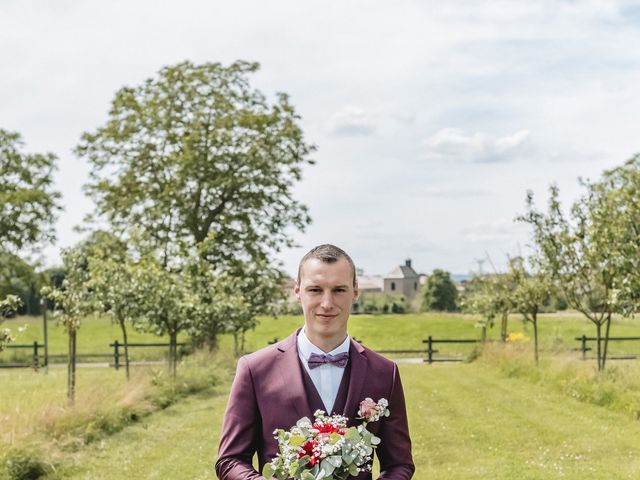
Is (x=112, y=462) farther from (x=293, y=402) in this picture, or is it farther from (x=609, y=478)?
(x=293, y=402)

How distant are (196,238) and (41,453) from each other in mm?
24370

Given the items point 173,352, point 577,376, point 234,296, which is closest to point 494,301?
point 234,296

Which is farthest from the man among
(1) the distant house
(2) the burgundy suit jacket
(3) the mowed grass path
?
(1) the distant house

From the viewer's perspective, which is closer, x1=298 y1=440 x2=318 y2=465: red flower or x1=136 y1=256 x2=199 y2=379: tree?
x1=298 y1=440 x2=318 y2=465: red flower

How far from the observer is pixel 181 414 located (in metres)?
19.2

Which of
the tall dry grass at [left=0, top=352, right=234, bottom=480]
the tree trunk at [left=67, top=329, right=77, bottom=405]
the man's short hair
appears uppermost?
the man's short hair

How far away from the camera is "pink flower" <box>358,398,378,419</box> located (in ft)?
12.1

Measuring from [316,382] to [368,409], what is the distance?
1.09 feet

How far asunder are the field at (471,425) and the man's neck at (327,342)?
8298 millimetres

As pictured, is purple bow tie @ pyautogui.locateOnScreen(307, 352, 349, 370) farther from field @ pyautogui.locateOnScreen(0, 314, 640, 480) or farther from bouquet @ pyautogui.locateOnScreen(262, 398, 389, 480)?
Result: field @ pyautogui.locateOnScreen(0, 314, 640, 480)

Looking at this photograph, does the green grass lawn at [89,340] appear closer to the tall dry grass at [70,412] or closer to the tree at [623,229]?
the tall dry grass at [70,412]

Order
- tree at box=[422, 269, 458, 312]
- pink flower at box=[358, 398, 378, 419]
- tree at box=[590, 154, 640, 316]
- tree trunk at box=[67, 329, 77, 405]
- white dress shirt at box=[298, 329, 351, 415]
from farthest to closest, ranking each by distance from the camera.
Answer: tree at box=[422, 269, 458, 312] < tree trunk at box=[67, 329, 77, 405] < tree at box=[590, 154, 640, 316] < white dress shirt at box=[298, 329, 351, 415] < pink flower at box=[358, 398, 378, 419]

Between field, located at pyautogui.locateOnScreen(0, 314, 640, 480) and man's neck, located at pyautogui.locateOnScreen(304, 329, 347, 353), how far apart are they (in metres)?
8.30

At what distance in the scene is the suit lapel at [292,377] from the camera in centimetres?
384
